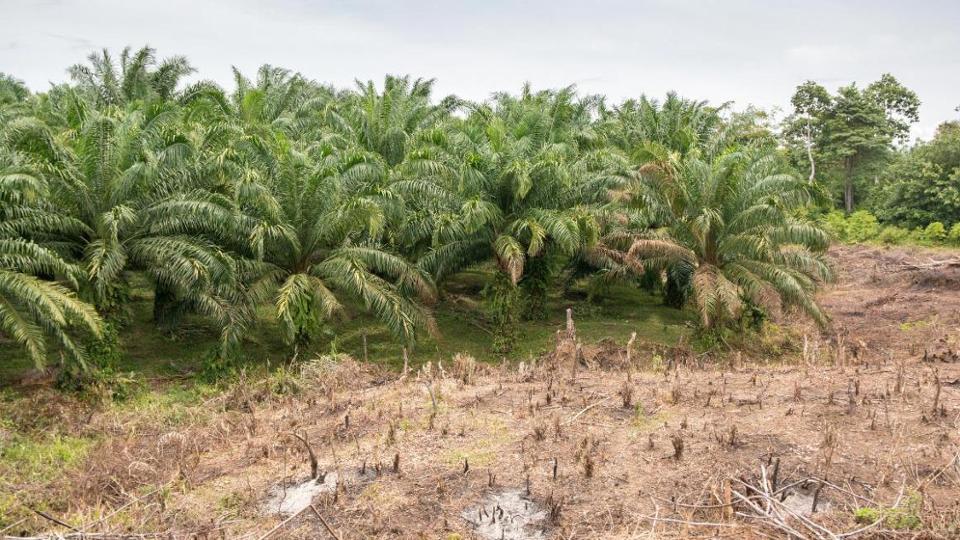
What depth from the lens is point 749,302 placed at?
18.5 m

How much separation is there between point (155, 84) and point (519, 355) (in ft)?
50.6

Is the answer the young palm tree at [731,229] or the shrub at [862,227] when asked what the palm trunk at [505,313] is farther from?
the shrub at [862,227]

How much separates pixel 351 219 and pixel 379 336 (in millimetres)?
4371

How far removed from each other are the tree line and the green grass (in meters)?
0.67

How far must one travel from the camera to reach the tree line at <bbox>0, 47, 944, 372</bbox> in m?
14.0

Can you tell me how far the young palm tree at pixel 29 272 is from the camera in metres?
12.5

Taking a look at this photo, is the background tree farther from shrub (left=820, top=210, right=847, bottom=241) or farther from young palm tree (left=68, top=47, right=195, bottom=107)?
young palm tree (left=68, top=47, right=195, bottom=107)

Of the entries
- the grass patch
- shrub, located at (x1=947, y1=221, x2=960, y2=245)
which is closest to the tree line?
the grass patch

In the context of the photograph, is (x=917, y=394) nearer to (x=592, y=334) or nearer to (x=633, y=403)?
(x=633, y=403)

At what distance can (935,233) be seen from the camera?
120 feet

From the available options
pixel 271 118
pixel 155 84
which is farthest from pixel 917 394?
pixel 155 84

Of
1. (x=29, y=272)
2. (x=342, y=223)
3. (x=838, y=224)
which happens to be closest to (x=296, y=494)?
(x=29, y=272)

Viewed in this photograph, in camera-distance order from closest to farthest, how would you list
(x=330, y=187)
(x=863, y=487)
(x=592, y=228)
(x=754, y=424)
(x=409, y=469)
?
(x=863, y=487) < (x=409, y=469) < (x=754, y=424) < (x=330, y=187) < (x=592, y=228)

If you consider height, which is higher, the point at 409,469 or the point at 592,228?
the point at 592,228
